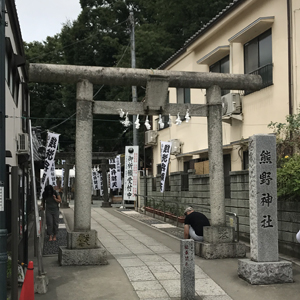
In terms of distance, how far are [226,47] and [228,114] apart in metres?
2.97

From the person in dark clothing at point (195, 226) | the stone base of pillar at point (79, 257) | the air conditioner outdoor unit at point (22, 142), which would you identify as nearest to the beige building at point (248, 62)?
the person in dark clothing at point (195, 226)

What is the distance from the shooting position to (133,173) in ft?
75.5

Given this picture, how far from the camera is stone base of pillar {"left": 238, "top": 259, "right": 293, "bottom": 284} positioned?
8828 millimetres

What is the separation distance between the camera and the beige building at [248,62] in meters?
14.1

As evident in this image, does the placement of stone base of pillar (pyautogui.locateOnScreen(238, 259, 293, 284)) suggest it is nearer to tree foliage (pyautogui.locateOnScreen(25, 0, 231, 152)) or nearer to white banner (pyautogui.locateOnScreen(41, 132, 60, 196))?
white banner (pyautogui.locateOnScreen(41, 132, 60, 196))

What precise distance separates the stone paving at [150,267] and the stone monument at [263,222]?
2.94ft

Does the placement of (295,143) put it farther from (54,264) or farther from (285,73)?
(54,264)

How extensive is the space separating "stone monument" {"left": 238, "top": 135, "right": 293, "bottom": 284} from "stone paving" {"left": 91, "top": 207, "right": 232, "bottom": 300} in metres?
0.90

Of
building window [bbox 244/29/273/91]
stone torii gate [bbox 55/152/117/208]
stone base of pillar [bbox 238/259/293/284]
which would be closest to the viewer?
stone base of pillar [bbox 238/259/293/284]

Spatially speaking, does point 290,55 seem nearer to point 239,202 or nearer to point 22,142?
point 239,202

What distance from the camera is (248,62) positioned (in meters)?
16.7

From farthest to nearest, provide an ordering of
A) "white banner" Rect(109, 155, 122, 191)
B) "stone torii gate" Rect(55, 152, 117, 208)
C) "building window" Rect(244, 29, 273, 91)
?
"stone torii gate" Rect(55, 152, 117, 208) < "white banner" Rect(109, 155, 122, 191) < "building window" Rect(244, 29, 273, 91)

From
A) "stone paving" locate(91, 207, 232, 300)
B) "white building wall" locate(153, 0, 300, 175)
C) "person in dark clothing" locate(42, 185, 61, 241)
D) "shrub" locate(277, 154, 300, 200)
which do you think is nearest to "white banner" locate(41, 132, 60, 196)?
"person in dark clothing" locate(42, 185, 61, 241)

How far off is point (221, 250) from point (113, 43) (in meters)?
27.2
